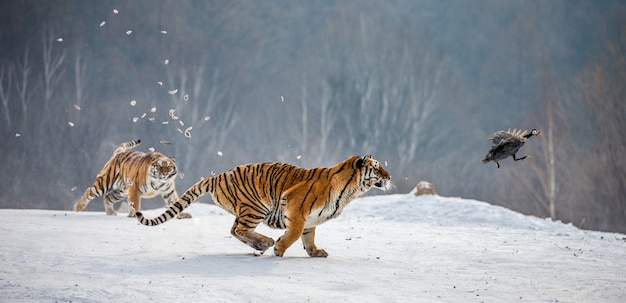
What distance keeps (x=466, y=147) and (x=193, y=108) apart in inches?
577

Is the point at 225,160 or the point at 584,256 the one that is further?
the point at 225,160

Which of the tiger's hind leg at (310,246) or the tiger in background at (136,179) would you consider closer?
the tiger's hind leg at (310,246)

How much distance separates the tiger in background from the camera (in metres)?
11.6

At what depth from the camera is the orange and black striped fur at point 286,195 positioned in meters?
7.65

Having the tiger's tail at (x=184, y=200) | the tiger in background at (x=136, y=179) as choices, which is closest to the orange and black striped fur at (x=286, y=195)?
the tiger's tail at (x=184, y=200)

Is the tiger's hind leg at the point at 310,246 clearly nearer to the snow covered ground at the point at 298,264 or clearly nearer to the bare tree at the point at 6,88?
the snow covered ground at the point at 298,264

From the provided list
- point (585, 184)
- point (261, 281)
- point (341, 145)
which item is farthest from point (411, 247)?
point (341, 145)

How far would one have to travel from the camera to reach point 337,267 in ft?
24.6

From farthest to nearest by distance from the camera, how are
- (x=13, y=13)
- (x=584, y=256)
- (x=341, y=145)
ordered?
(x=341, y=145)
(x=13, y=13)
(x=584, y=256)

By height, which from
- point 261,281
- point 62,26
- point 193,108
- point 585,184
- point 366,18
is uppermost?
point 366,18

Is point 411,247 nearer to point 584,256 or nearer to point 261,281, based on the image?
point 584,256

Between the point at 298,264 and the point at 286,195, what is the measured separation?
698 mm

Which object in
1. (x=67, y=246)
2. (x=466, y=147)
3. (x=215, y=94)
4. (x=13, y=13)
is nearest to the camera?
(x=67, y=246)

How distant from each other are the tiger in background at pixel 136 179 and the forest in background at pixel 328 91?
14936mm
